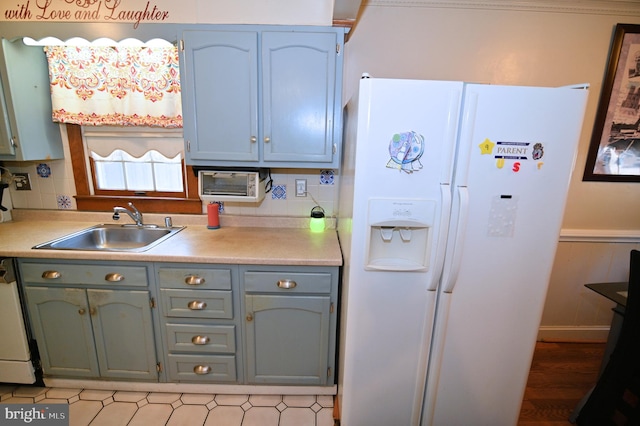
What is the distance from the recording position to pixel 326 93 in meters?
1.65

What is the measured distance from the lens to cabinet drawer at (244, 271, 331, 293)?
1598mm

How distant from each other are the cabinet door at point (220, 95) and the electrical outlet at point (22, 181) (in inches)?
54.4

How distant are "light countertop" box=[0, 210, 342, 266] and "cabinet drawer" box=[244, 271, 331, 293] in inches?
3.0

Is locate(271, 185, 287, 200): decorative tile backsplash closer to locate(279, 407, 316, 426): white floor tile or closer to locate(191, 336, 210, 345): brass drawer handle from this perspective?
locate(191, 336, 210, 345): brass drawer handle

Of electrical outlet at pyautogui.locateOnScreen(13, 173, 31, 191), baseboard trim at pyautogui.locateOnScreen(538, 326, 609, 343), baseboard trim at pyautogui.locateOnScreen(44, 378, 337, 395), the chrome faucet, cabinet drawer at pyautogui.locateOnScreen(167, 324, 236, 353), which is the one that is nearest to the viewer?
cabinet drawer at pyautogui.locateOnScreen(167, 324, 236, 353)

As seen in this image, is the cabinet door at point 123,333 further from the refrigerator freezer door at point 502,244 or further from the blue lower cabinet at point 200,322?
the refrigerator freezer door at point 502,244

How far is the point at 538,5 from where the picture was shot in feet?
6.03

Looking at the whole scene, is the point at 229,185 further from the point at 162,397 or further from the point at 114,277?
the point at 162,397

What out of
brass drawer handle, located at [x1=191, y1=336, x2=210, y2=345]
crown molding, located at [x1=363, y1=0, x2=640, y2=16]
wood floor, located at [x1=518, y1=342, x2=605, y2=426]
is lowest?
wood floor, located at [x1=518, y1=342, x2=605, y2=426]

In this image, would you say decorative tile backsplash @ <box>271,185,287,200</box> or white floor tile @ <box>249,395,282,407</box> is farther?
decorative tile backsplash @ <box>271,185,287,200</box>

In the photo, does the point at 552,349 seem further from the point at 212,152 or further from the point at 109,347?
the point at 109,347

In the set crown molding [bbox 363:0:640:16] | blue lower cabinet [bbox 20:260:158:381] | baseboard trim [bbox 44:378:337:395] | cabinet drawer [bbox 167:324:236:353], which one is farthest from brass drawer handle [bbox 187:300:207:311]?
crown molding [bbox 363:0:640:16]

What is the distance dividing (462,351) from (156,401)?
1741 millimetres

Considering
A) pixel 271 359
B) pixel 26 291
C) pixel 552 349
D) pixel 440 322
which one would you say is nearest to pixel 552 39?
pixel 440 322
